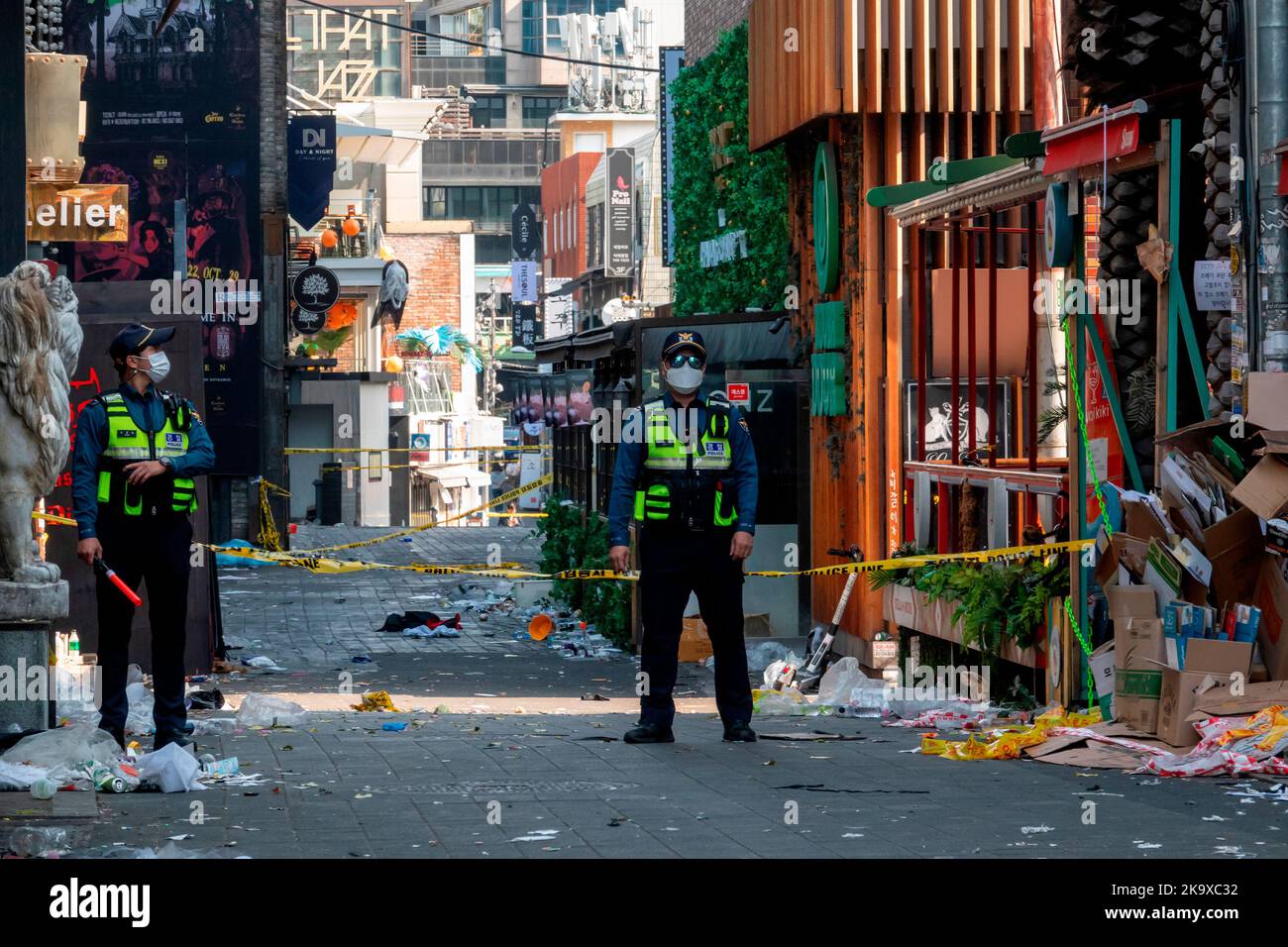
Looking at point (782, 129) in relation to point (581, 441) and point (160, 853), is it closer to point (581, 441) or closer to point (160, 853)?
point (581, 441)

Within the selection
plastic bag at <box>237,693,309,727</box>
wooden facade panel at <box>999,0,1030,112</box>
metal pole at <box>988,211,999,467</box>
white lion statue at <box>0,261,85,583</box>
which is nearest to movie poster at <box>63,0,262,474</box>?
wooden facade panel at <box>999,0,1030,112</box>

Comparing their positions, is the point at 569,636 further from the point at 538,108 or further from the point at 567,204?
the point at 538,108

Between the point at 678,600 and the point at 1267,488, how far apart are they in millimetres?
2946

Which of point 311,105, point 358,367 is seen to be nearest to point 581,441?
point 311,105

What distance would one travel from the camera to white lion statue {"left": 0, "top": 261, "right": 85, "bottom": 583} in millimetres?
8898

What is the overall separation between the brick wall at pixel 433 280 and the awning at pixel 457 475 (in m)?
6.82

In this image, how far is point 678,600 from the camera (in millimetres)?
10266

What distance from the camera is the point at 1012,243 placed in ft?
54.3

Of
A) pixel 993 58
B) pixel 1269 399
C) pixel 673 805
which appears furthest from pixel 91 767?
pixel 993 58

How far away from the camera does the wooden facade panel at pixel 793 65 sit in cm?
1689

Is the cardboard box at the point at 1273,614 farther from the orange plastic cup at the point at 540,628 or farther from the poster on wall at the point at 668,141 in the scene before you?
the poster on wall at the point at 668,141

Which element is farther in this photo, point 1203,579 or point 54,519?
point 54,519

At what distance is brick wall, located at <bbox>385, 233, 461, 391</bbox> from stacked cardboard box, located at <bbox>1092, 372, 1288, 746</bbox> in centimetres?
6940

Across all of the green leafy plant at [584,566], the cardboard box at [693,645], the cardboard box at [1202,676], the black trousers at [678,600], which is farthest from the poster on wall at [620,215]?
the cardboard box at [1202,676]
